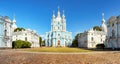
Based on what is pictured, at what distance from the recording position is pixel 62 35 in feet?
319

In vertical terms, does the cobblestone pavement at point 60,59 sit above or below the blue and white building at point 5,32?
below

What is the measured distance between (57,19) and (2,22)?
193ft

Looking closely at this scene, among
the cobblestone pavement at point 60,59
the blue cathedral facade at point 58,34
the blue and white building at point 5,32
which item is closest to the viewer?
the cobblestone pavement at point 60,59

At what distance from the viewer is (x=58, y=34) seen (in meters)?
96.8

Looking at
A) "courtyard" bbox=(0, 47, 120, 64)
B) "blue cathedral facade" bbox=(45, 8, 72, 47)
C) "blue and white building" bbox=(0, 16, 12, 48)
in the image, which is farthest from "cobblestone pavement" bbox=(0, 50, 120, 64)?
"blue cathedral facade" bbox=(45, 8, 72, 47)

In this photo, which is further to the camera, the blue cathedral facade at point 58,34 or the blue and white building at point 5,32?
the blue cathedral facade at point 58,34

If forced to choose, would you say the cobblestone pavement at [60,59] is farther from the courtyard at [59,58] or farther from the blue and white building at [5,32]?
the blue and white building at [5,32]

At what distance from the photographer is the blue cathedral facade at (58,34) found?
317 ft

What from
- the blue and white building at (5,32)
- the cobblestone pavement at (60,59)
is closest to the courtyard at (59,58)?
the cobblestone pavement at (60,59)

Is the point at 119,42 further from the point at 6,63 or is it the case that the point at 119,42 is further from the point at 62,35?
the point at 62,35

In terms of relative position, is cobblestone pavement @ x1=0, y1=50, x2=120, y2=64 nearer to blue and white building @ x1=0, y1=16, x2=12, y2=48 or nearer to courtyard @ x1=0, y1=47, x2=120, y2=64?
courtyard @ x1=0, y1=47, x2=120, y2=64

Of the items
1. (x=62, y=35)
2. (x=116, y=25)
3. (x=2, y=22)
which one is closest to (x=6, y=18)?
(x=2, y=22)

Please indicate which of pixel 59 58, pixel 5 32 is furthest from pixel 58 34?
pixel 59 58

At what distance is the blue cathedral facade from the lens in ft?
317
